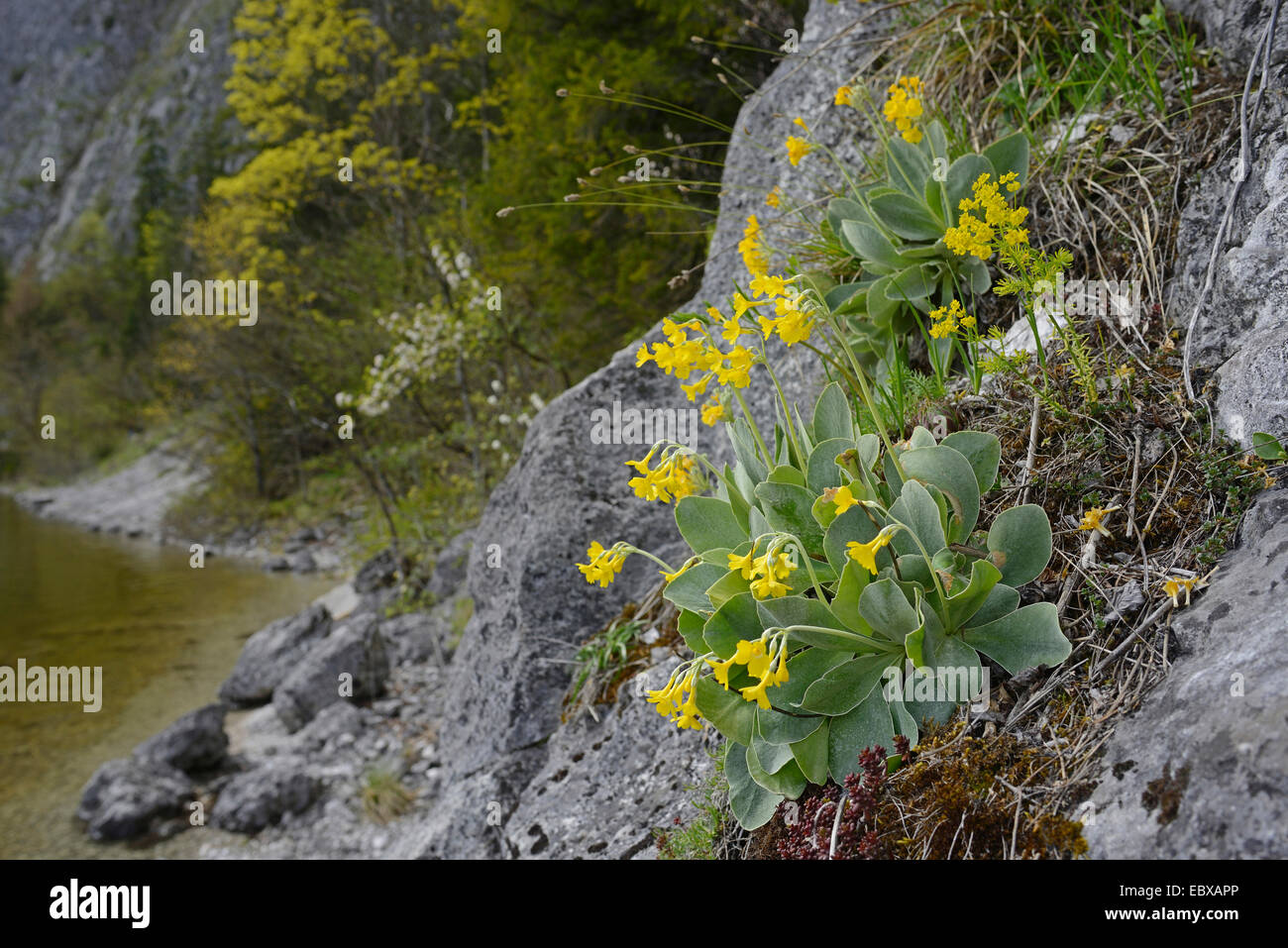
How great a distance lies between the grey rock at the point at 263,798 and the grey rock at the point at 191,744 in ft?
2.74

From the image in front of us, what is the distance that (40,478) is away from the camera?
111 ft

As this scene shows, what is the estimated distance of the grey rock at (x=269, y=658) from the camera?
351 inches

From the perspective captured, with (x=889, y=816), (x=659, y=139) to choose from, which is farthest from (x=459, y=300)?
(x=889, y=816)

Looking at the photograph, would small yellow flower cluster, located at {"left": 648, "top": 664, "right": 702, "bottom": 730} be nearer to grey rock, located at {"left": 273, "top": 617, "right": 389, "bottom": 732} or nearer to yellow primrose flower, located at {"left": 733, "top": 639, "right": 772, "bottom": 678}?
yellow primrose flower, located at {"left": 733, "top": 639, "right": 772, "bottom": 678}

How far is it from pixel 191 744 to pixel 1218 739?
26.2ft

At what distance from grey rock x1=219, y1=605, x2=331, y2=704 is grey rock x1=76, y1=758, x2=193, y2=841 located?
74.8 inches

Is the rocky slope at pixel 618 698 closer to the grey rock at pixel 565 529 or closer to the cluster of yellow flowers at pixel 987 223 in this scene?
the grey rock at pixel 565 529

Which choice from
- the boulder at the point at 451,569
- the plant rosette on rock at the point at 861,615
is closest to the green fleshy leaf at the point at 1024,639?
the plant rosette on rock at the point at 861,615

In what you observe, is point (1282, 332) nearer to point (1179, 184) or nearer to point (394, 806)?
point (1179, 184)

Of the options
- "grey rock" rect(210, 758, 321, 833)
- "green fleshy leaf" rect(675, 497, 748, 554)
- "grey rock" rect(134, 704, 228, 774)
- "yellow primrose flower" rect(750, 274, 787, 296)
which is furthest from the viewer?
"grey rock" rect(134, 704, 228, 774)

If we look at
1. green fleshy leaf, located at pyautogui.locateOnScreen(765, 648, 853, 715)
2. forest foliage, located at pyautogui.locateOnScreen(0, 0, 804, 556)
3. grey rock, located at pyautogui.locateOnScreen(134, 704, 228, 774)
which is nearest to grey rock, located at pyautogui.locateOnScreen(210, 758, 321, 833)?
grey rock, located at pyautogui.locateOnScreen(134, 704, 228, 774)

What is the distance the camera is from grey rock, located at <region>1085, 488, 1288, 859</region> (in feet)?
4.19

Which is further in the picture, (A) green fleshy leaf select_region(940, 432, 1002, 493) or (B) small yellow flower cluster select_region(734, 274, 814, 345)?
(A) green fleshy leaf select_region(940, 432, 1002, 493)

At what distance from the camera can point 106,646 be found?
1088 centimetres
